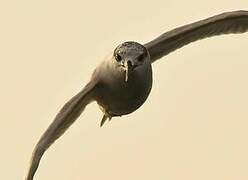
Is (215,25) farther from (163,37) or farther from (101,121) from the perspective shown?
(101,121)

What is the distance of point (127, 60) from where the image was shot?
9.69 meters

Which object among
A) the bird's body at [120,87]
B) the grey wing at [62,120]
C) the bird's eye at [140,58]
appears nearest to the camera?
the grey wing at [62,120]

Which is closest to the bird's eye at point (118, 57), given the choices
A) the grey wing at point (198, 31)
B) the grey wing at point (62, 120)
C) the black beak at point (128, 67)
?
the black beak at point (128, 67)

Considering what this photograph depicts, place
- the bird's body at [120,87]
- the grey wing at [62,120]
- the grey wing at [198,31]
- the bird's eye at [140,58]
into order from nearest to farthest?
the grey wing at [62,120]
the bird's eye at [140,58]
the bird's body at [120,87]
the grey wing at [198,31]

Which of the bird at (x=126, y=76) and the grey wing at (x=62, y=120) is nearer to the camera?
the grey wing at (x=62, y=120)

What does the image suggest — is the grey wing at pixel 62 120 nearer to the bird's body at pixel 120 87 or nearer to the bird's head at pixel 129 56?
the bird's body at pixel 120 87

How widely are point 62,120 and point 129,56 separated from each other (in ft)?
4.23

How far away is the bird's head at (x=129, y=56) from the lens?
969cm

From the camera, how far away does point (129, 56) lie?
969 centimetres

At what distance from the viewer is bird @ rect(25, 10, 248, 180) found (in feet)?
32.1

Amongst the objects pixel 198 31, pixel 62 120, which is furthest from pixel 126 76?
pixel 198 31

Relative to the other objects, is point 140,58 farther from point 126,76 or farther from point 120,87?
point 120,87

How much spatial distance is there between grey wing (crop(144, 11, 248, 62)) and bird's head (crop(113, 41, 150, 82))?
5.45 feet

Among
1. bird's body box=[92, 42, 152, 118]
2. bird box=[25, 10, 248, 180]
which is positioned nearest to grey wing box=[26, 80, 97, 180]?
bird box=[25, 10, 248, 180]
